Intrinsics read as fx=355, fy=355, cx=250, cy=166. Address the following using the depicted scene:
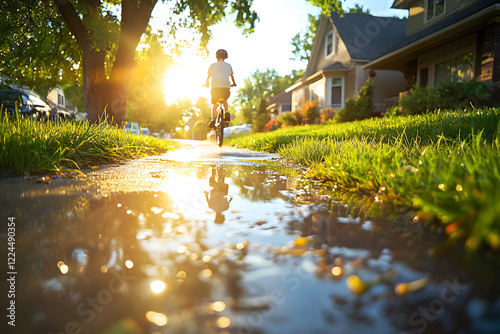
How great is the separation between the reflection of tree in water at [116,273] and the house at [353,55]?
21477 millimetres

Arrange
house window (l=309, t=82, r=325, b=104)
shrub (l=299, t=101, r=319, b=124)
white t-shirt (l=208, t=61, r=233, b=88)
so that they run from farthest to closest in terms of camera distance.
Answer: house window (l=309, t=82, r=325, b=104), shrub (l=299, t=101, r=319, b=124), white t-shirt (l=208, t=61, r=233, b=88)

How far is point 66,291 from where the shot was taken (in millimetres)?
1164

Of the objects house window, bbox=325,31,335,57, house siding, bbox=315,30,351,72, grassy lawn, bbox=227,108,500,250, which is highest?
house window, bbox=325,31,335,57

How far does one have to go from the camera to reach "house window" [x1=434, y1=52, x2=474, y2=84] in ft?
46.0

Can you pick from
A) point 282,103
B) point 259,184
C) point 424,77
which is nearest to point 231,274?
point 259,184

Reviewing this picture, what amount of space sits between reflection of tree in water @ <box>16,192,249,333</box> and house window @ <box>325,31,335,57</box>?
25.5 m

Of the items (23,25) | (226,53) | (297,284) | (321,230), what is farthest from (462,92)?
(23,25)

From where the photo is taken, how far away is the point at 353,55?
22.2 m

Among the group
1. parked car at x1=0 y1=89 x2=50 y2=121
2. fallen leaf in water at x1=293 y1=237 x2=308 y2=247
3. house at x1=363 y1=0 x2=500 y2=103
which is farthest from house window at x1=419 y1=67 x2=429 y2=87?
fallen leaf in water at x1=293 y1=237 x2=308 y2=247

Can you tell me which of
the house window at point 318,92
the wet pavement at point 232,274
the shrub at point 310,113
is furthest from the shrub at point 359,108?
Result: the wet pavement at point 232,274

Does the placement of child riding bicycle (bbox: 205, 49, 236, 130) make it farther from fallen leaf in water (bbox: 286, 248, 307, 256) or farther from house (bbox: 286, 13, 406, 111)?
house (bbox: 286, 13, 406, 111)

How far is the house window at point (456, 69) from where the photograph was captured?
14008 millimetres

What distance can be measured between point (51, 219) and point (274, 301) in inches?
59.0

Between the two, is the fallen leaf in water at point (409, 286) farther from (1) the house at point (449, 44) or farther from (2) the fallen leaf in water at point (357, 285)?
(1) the house at point (449, 44)
